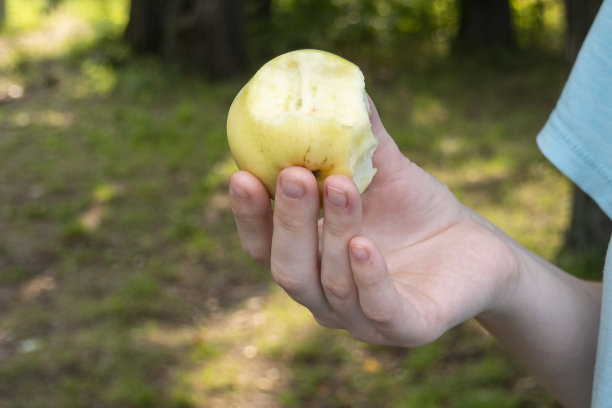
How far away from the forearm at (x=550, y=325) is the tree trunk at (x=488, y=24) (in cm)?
636

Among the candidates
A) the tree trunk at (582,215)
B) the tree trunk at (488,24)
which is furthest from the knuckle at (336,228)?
the tree trunk at (488,24)

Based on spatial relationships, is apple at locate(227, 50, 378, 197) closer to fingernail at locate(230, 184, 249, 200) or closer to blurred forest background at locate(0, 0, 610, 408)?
fingernail at locate(230, 184, 249, 200)

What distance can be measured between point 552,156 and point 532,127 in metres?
4.22

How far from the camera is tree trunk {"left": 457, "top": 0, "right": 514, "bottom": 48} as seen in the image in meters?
7.27

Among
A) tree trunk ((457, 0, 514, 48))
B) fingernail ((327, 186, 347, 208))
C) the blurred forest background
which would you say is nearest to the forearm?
fingernail ((327, 186, 347, 208))

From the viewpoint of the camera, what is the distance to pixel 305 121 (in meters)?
1.16

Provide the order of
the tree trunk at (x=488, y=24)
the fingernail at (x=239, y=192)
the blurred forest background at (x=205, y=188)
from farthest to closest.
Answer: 1. the tree trunk at (x=488, y=24)
2. the blurred forest background at (x=205, y=188)
3. the fingernail at (x=239, y=192)

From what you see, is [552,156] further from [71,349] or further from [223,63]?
[223,63]

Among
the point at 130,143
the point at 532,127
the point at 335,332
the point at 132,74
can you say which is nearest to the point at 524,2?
the point at 532,127

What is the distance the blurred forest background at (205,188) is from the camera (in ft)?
9.18

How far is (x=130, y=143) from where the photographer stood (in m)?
5.09

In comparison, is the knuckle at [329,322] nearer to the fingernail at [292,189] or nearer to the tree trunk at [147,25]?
the fingernail at [292,189]

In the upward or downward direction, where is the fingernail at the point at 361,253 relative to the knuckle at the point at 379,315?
upward

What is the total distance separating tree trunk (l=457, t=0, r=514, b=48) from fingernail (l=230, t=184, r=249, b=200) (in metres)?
6.67
